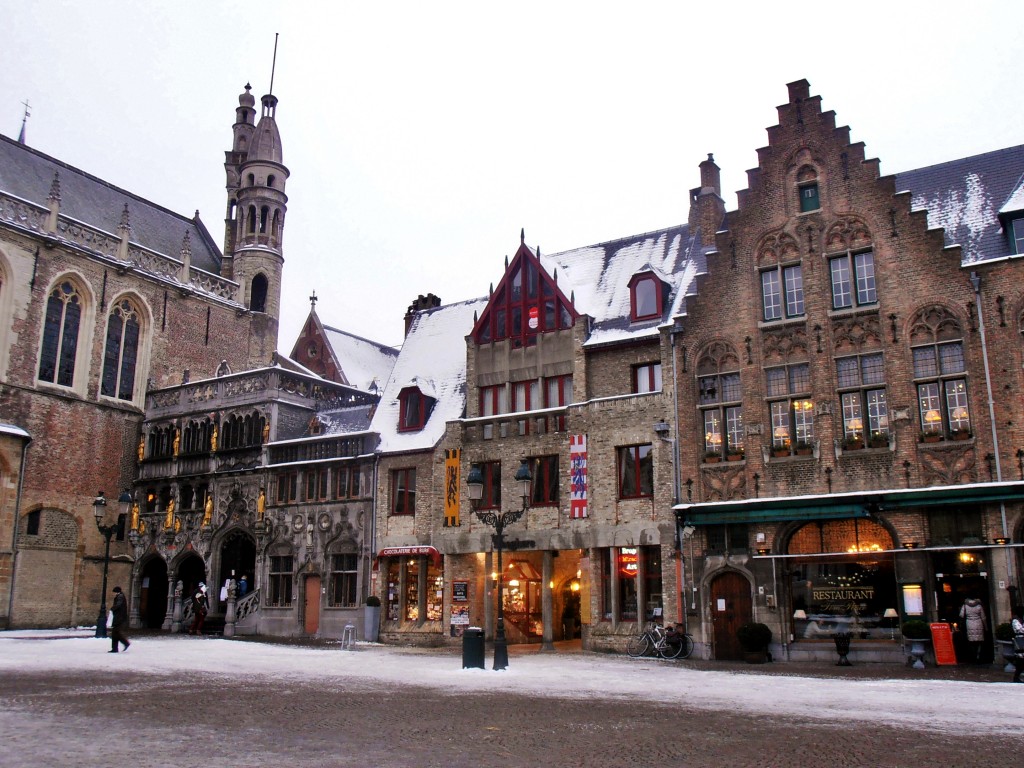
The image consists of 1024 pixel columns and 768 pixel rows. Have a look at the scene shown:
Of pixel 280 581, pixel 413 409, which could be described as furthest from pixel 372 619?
pixel 413 409

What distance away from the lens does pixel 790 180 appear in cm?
2838

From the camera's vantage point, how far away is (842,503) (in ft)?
81.7

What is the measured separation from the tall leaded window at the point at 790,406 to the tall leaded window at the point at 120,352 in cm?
3311

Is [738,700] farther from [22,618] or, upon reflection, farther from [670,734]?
[22,618]

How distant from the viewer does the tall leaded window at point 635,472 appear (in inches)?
1145

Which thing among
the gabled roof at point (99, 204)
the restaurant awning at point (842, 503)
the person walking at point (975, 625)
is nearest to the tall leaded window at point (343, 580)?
the restaurant awning at point (842, 503)

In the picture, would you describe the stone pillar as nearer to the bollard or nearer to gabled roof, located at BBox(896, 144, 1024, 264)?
the bollard

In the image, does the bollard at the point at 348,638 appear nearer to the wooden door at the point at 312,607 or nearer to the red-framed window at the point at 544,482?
the wooden door at the point at 312,607

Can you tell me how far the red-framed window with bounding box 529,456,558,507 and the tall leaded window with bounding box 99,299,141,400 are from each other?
82.7 feet

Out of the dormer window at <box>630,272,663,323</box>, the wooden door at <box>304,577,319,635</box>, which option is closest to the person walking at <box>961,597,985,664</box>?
the dormer window at <box>630,272,663,323</box>

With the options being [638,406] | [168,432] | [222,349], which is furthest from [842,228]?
[222,349]

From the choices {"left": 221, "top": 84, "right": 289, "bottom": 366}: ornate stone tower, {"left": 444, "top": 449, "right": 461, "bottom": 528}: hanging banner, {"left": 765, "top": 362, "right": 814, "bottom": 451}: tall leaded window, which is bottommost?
{"left": 444, "top": 449, "right": 461, "bottom": 528}: hanging banner

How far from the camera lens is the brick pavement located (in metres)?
10.6

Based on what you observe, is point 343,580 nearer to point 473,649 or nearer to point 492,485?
point 492,485
